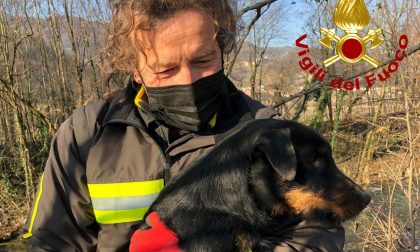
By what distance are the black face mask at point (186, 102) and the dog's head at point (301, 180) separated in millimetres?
338

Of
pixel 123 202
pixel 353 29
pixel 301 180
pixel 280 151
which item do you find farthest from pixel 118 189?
pixel 353 29

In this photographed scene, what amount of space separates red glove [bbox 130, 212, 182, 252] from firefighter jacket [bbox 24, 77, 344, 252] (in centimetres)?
20

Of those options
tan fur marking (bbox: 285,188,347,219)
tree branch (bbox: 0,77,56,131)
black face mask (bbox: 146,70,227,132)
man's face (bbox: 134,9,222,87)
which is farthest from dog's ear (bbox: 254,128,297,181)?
tree branch (bbox: 0,77,56,131)

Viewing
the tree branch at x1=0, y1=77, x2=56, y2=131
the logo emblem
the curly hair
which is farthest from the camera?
the tree branch at x1=0, y1=77, x2=56, y2=131

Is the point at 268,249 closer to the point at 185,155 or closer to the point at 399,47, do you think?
the point at 185,155

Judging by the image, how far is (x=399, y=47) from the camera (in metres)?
6.61

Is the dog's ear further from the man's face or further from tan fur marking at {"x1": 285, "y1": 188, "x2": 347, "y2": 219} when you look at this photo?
the man's face

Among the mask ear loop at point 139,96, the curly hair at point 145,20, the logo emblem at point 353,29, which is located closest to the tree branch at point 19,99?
the logo emblem at point 353,29

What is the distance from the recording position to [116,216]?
2.22m

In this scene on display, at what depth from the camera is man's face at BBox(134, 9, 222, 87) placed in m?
2.23

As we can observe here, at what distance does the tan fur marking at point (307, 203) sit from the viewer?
243cm

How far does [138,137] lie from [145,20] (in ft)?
2.32

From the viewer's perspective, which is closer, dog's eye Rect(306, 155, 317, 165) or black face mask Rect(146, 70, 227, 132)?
black face mask Rect(146, 70, 227, 132)

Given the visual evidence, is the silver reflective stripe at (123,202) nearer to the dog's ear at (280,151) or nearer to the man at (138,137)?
the man at (138,137)
